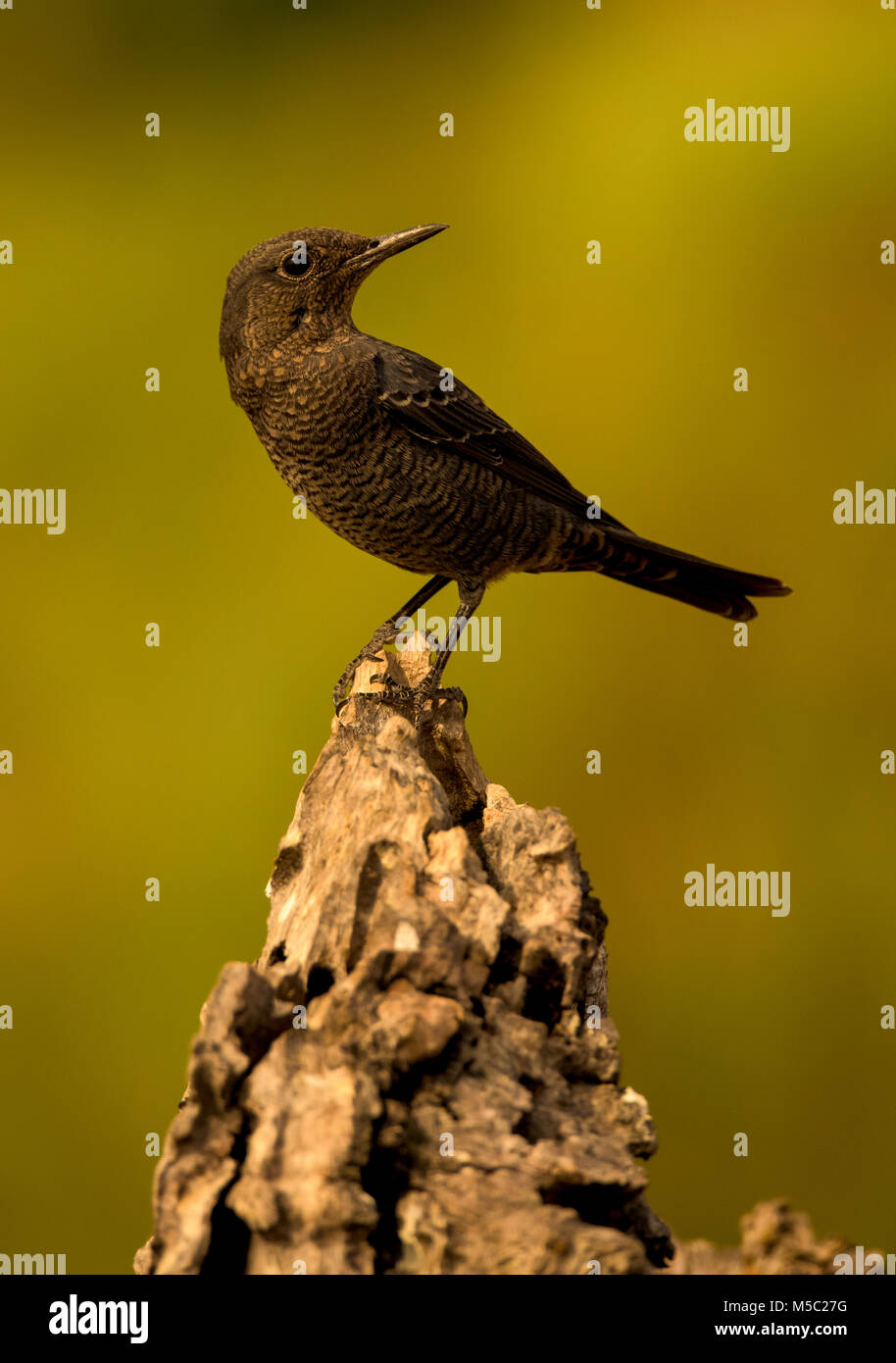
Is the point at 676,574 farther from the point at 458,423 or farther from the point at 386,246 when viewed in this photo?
the point at 386,246

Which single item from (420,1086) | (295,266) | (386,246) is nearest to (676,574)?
(386,246)

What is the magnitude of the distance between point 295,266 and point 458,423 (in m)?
0.59

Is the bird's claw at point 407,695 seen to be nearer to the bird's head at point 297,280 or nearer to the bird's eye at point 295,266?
the bird's head at point 297,280

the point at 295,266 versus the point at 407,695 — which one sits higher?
the point at 295,266

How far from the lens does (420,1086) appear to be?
1975mm

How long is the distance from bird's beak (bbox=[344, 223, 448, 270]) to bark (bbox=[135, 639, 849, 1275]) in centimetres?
151

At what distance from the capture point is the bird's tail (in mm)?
3623

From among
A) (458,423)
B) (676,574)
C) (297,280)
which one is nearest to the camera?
(297,280)

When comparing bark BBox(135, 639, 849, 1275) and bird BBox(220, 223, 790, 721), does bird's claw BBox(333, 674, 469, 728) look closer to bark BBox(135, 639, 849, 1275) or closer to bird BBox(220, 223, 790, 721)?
bird BBox(220, 223, 790, 721)

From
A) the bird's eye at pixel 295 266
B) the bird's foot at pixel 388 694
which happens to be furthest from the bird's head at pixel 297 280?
the bird's foot at pixel 388 694

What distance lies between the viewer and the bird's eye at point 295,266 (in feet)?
10.5

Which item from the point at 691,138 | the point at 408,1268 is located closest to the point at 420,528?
the point at 408,1268

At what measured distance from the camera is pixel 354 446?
3.26 metres
